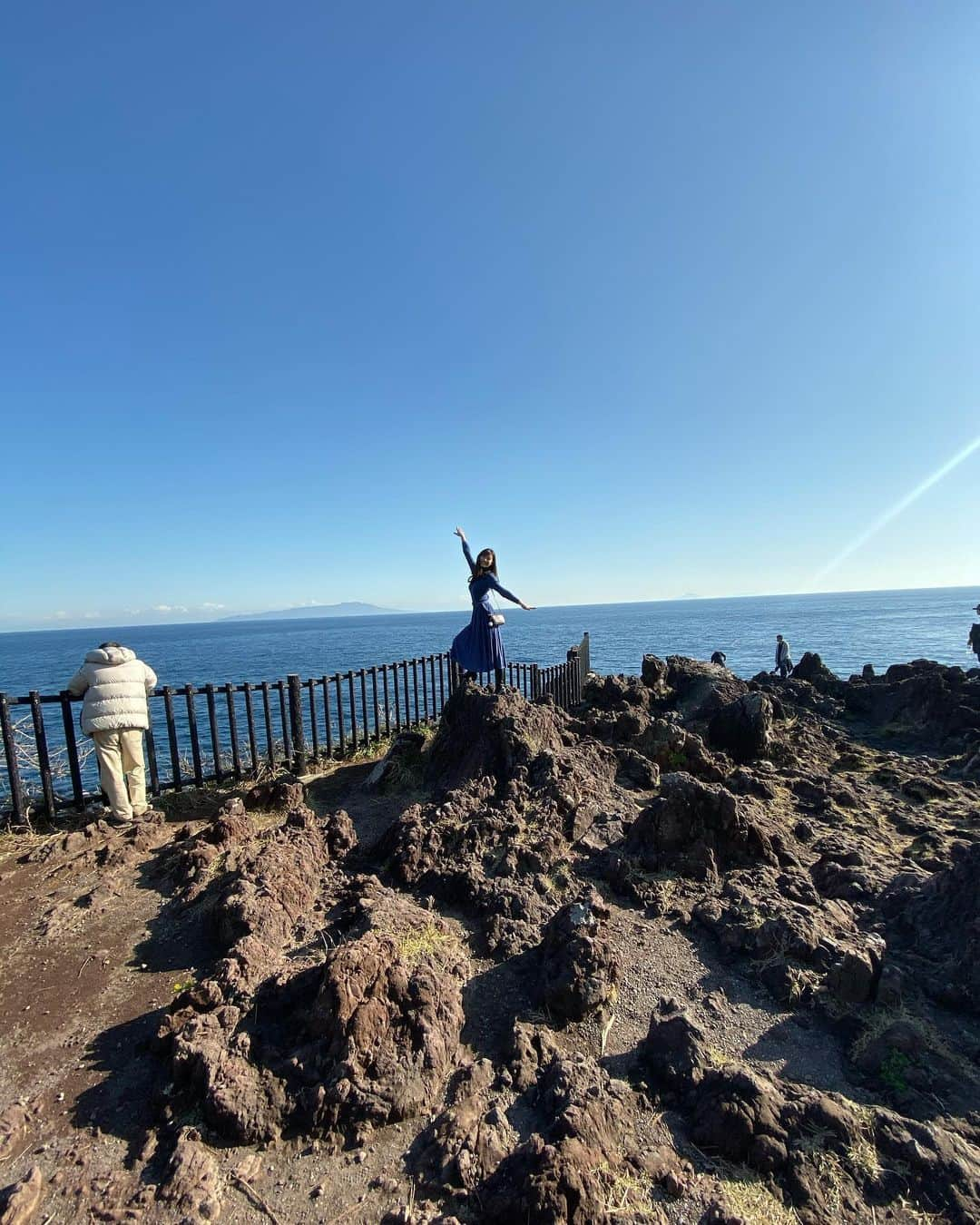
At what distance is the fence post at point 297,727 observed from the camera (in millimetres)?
9180

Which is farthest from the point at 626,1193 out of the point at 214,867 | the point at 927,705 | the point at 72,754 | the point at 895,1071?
the point at 927,705

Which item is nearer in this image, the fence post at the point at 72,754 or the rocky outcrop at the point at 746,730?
the fence post at the point at 72,754

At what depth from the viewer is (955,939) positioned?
4.51m

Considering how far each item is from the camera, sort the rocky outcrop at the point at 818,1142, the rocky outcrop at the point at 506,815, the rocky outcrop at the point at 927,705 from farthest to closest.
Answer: the rocky outcrop at the point at 927,705
the rocky outcrop at the point at 506,815
the rocky outcrop at the point at 818,1142

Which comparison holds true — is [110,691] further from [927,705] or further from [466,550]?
[927,705]

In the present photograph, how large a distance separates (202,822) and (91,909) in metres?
2.08

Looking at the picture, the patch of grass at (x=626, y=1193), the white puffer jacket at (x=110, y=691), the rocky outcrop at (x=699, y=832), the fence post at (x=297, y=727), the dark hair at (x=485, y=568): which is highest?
the dark hair at (x=485, y=568)

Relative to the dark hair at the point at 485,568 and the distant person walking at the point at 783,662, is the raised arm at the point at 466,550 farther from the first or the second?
the distant person walking at the point at 783,662

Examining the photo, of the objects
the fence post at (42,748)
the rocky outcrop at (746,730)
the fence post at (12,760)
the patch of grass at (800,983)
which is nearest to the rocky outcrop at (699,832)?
the patch of grass at (800,983)

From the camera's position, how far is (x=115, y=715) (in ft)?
22.4

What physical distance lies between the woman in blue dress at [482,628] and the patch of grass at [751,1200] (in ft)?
20.6

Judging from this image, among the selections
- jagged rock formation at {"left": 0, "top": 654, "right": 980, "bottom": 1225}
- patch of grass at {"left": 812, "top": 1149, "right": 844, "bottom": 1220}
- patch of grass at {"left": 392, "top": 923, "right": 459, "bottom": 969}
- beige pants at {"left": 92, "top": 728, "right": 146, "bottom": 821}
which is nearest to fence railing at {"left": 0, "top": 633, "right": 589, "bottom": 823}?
beige pants at {"left": 92, "top": 728, "right": 146, "bottom": 821}

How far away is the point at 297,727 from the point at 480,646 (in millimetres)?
3183

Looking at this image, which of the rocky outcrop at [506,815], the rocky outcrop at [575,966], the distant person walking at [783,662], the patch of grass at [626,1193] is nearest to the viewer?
the patch of grass at [626,1193]
